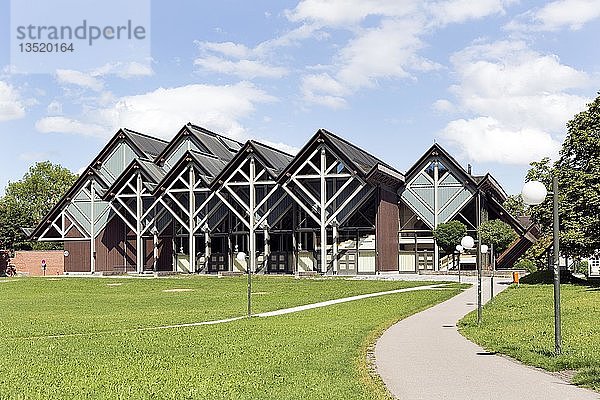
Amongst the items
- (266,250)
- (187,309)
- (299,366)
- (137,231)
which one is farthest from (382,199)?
(299,366)

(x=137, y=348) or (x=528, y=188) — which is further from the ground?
(x=528, y=188)

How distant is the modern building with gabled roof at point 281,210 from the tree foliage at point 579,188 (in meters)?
16.3

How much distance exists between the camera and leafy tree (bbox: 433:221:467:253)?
58406 millimetres

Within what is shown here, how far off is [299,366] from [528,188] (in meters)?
5.22

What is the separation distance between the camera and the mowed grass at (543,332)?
13414 millimetres

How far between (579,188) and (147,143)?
4247 cm

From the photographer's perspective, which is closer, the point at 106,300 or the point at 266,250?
the point at 106,300

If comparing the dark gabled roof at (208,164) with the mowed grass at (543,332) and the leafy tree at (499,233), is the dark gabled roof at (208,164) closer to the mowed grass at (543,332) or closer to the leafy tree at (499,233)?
the leafy tree at (499,233)

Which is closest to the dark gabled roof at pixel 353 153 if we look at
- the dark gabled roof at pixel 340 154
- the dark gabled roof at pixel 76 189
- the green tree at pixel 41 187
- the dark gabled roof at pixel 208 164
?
the dark gabled roof at pixel 340 154

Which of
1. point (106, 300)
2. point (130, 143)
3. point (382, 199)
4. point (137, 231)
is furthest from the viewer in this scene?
point (130, 143)

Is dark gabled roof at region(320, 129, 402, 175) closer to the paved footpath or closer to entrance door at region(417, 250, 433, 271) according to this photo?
entrance door at region(417, 250, 433, 271)

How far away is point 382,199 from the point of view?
194ft

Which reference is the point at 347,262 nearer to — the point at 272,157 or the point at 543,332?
the point at 272,157

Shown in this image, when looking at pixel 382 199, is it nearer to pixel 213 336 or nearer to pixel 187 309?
pixel 187 309
